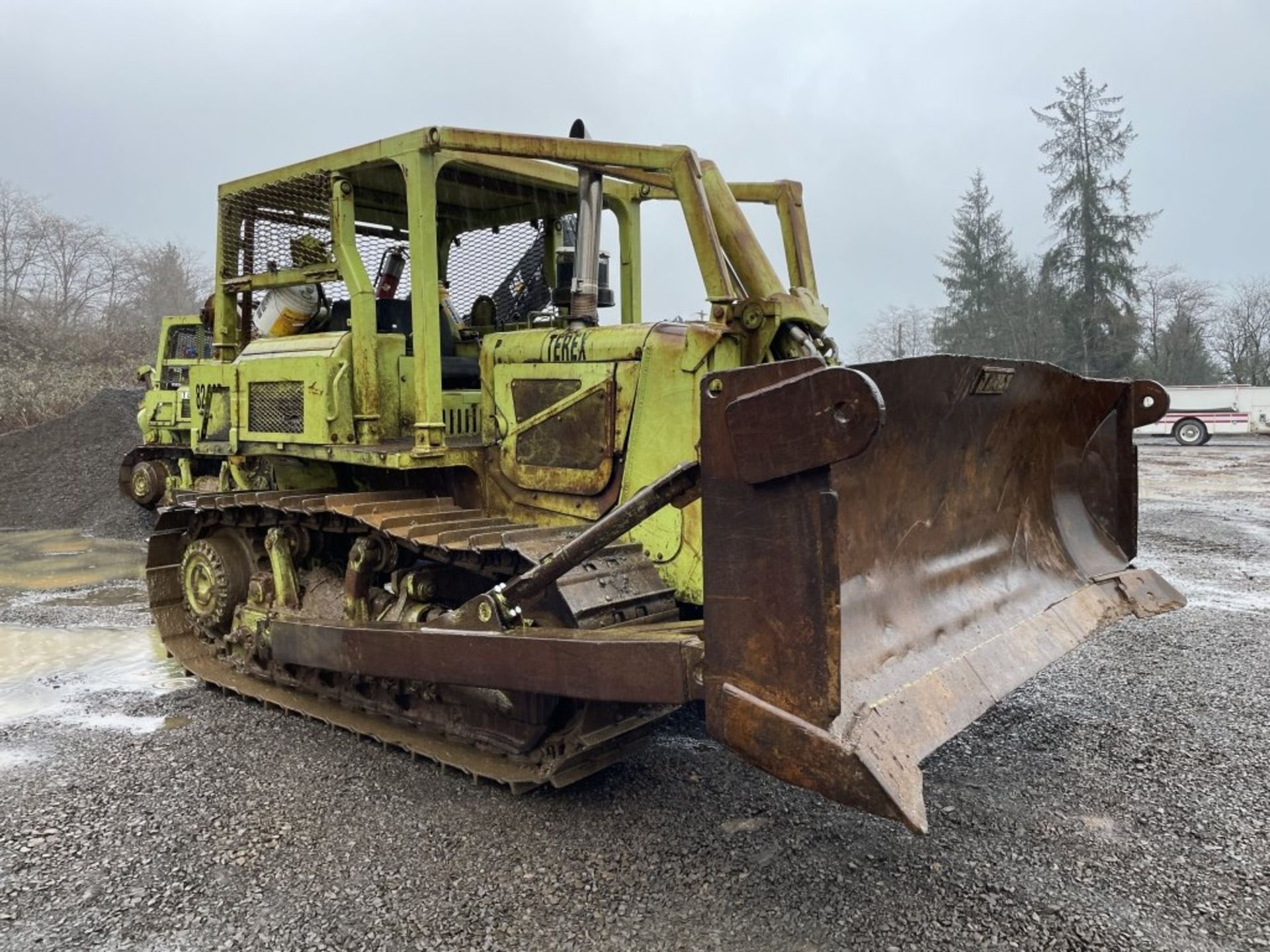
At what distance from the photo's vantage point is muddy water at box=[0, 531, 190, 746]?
183 inches

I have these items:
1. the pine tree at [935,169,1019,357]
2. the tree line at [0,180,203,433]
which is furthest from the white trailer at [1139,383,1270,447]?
the tree line at [0,180,203,433]

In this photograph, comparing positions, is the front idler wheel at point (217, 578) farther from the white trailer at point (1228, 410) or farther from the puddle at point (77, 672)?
the white trailer at point (1228, 410)

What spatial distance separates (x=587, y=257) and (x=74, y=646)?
4.35 m

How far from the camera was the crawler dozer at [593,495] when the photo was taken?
7.48 ft

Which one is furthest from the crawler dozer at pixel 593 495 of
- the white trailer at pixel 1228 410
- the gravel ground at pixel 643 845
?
the white trailer at pixel 1228 410

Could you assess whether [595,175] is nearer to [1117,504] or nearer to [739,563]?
[739,563]

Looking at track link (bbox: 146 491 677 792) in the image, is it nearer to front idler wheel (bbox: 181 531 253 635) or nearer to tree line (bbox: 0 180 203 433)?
front idler wheel (bbox: 181 531 253 635)

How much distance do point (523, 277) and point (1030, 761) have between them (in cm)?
373

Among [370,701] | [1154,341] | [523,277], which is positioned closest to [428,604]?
[370,701]

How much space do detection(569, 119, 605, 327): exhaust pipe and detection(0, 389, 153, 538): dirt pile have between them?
952 cm

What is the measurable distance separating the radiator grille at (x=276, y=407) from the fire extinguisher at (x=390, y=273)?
2.76 ft

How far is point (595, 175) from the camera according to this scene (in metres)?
3.91

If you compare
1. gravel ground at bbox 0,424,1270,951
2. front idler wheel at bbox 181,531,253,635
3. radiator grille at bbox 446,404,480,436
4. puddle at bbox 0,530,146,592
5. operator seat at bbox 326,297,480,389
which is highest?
operator seat at bbox 326,297,480,389

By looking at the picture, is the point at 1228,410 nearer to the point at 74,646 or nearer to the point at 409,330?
the point at 409,330
